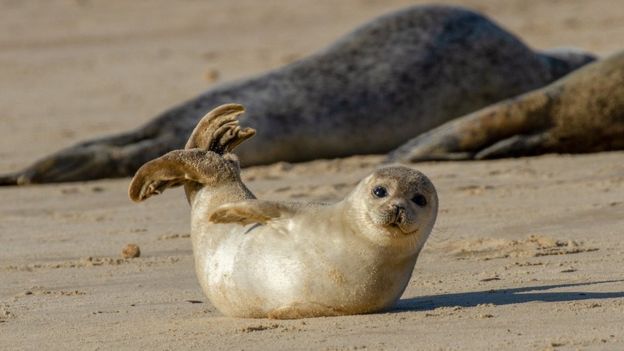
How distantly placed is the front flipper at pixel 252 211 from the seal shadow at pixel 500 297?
0.38 m

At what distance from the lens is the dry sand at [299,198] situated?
379 centimetres

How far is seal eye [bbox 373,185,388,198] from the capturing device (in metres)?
3.84

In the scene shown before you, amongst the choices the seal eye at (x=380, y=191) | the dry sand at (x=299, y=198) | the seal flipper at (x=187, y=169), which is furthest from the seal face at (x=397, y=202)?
the seal flipper at (x=187, y=169)

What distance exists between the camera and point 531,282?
178 inches

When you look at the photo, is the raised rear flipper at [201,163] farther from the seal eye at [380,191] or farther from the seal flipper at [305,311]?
the seal eye at [380,191]

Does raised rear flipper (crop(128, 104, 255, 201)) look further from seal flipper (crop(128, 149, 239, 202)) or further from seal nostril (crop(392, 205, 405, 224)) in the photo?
seal nostril (crop(392, 205, 405, 224))

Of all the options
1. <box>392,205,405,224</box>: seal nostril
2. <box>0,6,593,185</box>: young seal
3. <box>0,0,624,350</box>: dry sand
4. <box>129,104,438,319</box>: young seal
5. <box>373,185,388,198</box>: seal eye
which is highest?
<box>373,185,388,198</box>: seal eye

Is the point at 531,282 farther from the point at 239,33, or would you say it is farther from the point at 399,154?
the point at 239,33

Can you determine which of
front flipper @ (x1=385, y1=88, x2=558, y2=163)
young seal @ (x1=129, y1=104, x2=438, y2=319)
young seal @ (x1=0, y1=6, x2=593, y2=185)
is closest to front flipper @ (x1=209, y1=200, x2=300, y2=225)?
young seal @ (x1=129, y1=104, x2=438, y2=319)

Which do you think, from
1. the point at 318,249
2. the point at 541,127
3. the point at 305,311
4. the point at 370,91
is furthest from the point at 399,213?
the point at 370,91

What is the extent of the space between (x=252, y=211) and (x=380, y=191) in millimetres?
388

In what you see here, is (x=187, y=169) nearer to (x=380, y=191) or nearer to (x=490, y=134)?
(x=380, y=191)

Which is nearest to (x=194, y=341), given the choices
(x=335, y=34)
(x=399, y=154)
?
(x=399, y=154)

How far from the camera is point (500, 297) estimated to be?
423 cm
